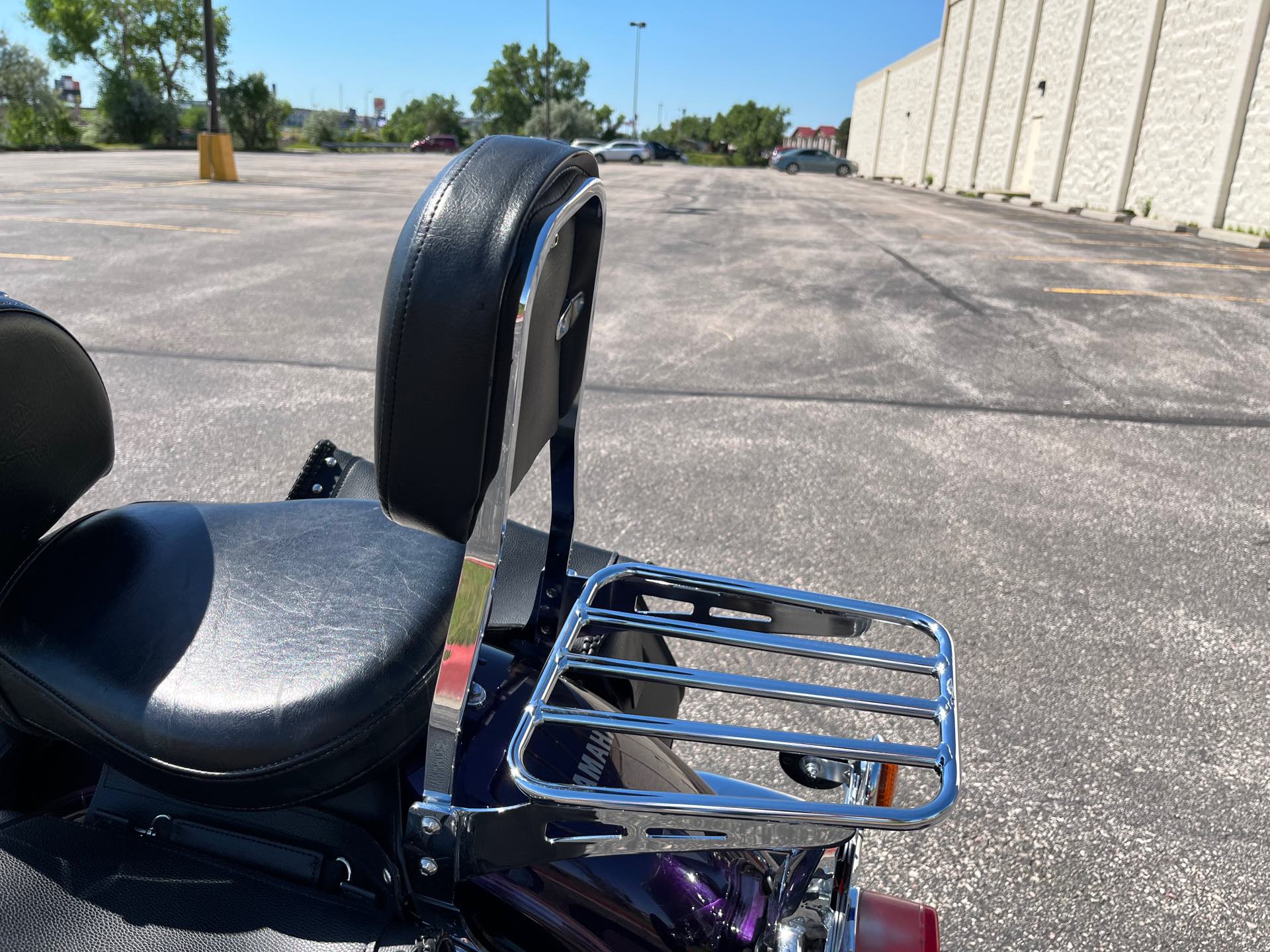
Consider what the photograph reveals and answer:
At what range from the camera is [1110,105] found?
68.8ft

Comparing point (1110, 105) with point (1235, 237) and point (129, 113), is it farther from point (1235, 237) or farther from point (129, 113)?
point (129, 113)

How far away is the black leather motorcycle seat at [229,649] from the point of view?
1.15 m

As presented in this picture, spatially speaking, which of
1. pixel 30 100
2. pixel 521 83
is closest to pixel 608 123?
pixel 521 83

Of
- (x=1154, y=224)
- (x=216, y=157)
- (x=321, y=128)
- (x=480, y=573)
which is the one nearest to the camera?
(x=480, y=573)

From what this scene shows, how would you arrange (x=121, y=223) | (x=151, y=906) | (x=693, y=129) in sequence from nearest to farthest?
(x=151, y=906), (x=121, y=223), (x=693, y=129)

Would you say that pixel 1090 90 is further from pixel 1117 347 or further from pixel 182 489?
pixel 182 489

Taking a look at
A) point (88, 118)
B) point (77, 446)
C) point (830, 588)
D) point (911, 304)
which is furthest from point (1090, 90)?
point (88, 118)

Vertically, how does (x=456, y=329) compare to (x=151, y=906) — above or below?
above

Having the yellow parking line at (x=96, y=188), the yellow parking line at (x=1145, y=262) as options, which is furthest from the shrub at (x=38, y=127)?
the yellow parking line at (x=1145, y=262)

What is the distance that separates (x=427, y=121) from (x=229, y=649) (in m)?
92.9

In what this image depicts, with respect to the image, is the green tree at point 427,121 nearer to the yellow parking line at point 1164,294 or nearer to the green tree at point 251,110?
the green tree at point 251,110

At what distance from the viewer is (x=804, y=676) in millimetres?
2736

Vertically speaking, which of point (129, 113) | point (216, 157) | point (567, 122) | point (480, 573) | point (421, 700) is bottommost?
point (421, 700)

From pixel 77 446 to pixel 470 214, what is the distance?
87 cm
